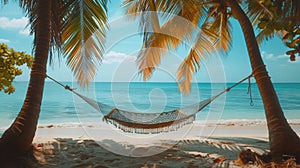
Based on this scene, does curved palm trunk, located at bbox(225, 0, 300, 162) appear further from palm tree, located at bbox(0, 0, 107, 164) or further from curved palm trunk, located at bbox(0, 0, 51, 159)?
curved palm trunk, located at bbox(0, 0, 51, 159)

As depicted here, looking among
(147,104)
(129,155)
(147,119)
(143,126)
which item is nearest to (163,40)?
(147,119)

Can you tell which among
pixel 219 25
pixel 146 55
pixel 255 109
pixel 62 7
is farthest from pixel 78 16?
pixel 255 109

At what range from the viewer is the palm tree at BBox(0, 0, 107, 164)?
1591mm

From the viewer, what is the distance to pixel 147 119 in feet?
7.10

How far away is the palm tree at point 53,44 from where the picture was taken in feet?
5.22

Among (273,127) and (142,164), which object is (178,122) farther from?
(273,127)

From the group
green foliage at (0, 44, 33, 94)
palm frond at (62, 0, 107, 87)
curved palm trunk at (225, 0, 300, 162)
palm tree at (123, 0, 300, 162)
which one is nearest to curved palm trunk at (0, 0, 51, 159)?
green foliage at (0, 44, 33, 94)

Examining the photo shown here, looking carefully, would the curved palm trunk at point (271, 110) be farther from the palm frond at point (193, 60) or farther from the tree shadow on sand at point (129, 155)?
the palm frond at point (193, 60)

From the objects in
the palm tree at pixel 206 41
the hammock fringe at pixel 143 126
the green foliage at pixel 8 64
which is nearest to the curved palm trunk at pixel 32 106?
the green foliage at pixel 8 64

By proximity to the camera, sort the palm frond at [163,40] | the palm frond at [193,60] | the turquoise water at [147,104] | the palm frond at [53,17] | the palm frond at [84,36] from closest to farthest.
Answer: the palm frond at [53,17], the palm frond at [84,36], the palm frond at [163,40], the palm frond at [193,60], the turquoise water at [147,104]

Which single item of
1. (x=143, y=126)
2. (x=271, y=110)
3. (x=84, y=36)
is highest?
(x=84, y=36)

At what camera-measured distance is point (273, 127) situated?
1.62 metres

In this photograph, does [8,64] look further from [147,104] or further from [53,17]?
[147,104]

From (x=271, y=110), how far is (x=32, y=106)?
1617 millimetres
